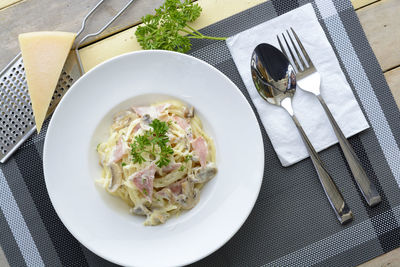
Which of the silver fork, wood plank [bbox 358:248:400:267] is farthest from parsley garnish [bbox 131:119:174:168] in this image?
wood plank [bbox 358:248:400:267]

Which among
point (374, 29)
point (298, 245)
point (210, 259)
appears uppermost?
point (374, 29)

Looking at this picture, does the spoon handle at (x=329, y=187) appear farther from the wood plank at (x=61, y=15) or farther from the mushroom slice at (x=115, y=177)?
the wood plank at (x=61, y=15)

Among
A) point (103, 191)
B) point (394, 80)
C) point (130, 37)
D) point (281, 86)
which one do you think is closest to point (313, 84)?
point (281, 86)

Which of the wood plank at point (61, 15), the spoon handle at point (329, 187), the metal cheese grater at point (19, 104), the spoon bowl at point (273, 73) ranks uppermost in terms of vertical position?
the wood plank at point (61, 15)

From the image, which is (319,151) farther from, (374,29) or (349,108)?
(374,29)

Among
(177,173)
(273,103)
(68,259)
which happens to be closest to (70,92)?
(177,173)

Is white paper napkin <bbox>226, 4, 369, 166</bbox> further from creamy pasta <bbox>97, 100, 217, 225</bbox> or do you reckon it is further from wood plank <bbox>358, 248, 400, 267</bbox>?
wood plank <bbox>358, 248, 400, 267</bbox>

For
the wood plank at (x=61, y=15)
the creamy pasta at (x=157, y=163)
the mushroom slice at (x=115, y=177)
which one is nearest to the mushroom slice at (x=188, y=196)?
the creamy pasta at (x=157, y=163)
